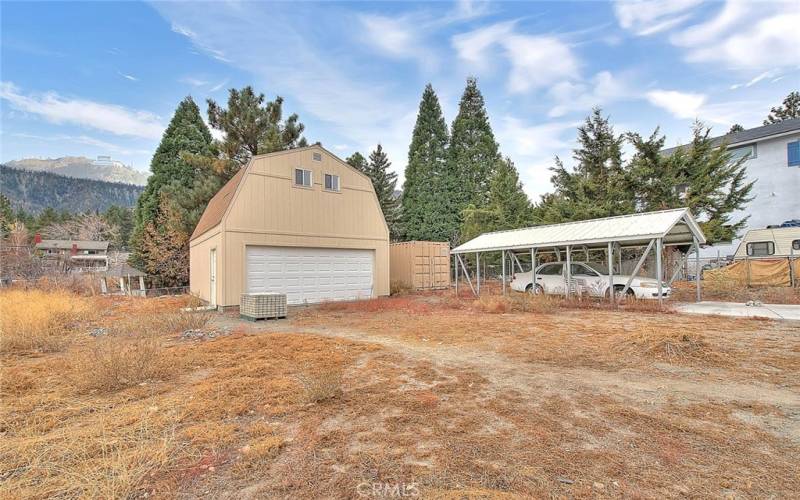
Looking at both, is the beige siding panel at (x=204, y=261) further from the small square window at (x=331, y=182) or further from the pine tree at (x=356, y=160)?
the pine tree at (x=356, y=160)

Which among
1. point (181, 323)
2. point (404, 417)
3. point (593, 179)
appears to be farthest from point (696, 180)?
point (181, 323)

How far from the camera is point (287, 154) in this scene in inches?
521

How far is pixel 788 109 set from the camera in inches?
1315

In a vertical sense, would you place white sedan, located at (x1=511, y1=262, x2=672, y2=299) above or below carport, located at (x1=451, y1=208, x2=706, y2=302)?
below

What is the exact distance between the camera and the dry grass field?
227cm

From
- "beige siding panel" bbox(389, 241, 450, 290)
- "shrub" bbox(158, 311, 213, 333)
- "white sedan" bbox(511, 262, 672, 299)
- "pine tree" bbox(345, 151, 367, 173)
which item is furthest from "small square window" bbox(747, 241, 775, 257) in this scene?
"pine tree" bbox(345, 151, 367, 173)

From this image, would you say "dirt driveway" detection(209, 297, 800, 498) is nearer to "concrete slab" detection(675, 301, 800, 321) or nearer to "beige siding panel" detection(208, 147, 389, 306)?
"concrete slab" detection(675, 301, 800, 321)

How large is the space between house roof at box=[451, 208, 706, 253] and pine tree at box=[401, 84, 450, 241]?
15610 millimetres

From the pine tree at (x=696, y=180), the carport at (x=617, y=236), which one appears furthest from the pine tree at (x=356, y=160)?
the pine tree at (x=696, y=180)

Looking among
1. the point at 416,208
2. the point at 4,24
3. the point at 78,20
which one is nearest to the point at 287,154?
the point at 78,20

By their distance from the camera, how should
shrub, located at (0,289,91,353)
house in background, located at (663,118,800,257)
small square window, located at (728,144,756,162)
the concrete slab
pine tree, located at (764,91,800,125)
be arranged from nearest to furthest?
shrub, located at (0,289,91,353), the concrete slab, house in background, located at (663,118,800,257), small square window, located at (728,144,756,162), pine tree, located at (764,91,800,125)

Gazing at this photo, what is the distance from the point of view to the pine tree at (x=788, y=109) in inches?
1299

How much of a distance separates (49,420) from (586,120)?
21.3 metres

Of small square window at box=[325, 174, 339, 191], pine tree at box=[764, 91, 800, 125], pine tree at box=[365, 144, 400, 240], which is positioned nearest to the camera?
small square window at box=[325, 174, 339, 191]
